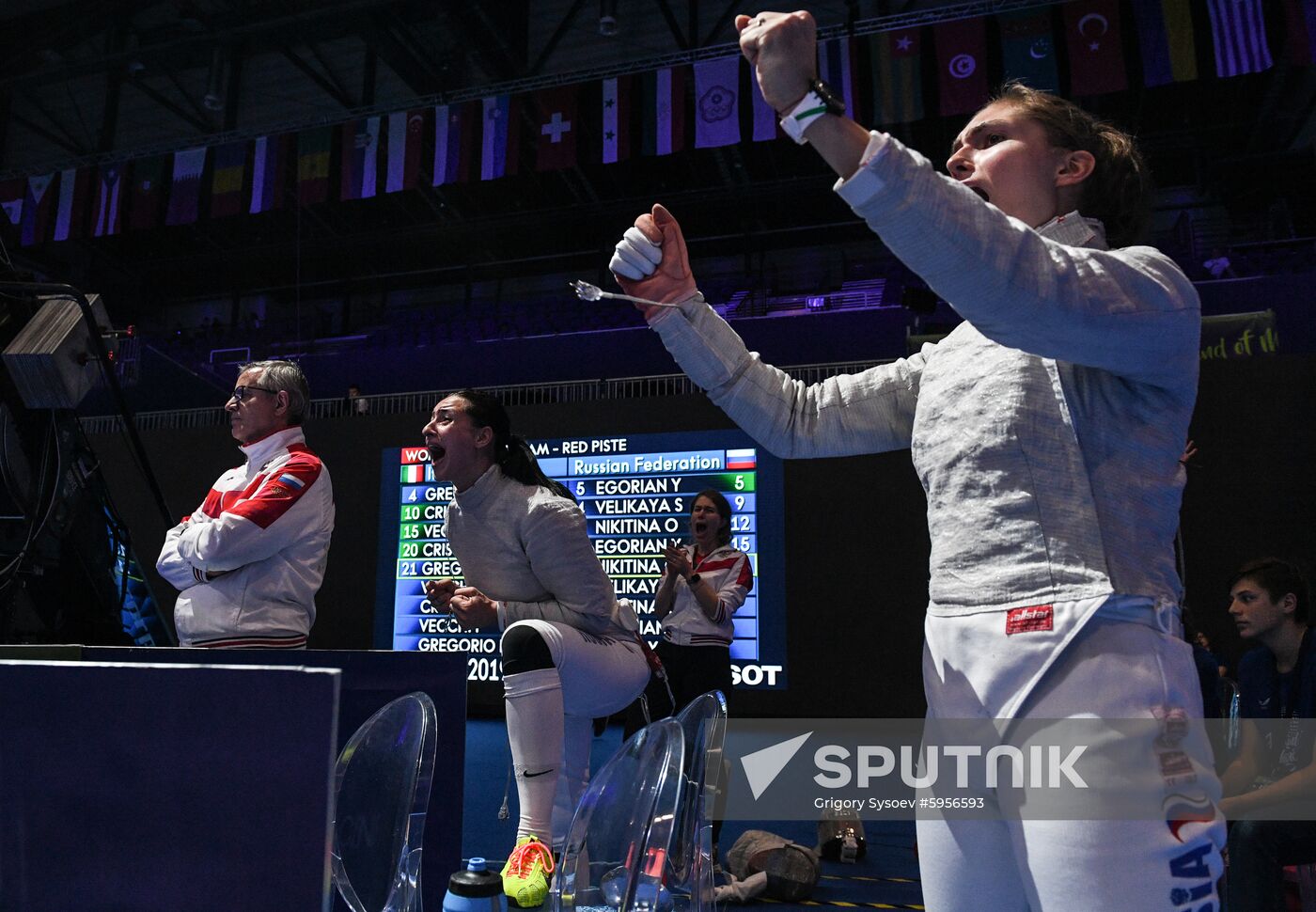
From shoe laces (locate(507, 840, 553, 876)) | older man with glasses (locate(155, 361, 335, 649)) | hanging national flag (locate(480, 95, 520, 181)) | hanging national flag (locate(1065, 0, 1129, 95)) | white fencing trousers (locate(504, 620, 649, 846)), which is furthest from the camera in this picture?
hanging national flag (locate(480, 95, 520, 181))

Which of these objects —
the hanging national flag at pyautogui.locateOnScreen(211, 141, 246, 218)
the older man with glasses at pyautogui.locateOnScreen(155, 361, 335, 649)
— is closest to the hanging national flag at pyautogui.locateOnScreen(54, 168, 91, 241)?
the hanging national flag at pyautogui.locateOnScreen(211, 141, 246, 218)

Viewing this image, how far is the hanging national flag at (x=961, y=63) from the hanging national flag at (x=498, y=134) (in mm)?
4593

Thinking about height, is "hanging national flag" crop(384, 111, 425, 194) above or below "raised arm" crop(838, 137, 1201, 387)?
above

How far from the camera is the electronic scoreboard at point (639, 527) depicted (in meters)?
7.77

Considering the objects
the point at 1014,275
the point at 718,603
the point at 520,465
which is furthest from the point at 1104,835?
the point at 718,603

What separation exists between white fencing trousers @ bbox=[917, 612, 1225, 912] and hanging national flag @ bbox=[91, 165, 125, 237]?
1362 cm

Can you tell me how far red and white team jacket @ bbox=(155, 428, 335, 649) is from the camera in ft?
8.63

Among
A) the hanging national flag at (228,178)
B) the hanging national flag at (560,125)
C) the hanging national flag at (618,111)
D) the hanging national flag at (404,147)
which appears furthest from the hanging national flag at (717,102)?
the hanging national flag at (228,178)

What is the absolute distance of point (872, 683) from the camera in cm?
770

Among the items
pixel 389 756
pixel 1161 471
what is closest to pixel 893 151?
pixel 1161 471

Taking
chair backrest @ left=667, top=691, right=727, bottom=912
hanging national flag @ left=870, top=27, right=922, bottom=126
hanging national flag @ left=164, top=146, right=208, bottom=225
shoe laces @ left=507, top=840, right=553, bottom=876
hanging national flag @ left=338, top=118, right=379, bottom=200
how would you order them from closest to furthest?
chair backrest @ left=667, top=691, right=727, bottom=912, shoe laces @ left=507, top=840, right=553, bottom=876, hanging national flag @ left=870, top=27, right=922, bottom=126, hanging national flag @ left=338, top=118, right=379, bottom=200, hanging national flag @ left=164, top=146, right=208, bottom=225

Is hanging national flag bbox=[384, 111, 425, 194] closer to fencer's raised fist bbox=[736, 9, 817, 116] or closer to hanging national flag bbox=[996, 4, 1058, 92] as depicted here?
hanging national flag bbox=[996, 4, 1058, 92]

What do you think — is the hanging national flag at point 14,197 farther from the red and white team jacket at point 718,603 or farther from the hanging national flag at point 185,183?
the red and white team jacket at point 718,603

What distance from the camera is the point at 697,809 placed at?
146 cm
